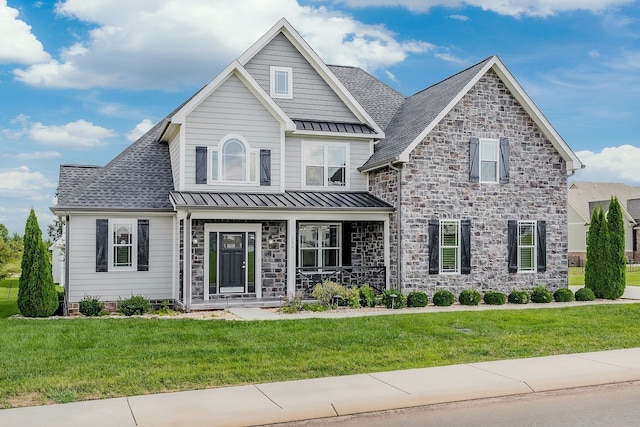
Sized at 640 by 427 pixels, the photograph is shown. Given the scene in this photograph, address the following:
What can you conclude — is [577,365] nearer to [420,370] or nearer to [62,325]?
[420,370]

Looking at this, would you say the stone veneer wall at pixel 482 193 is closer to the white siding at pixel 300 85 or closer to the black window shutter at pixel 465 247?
the black window shutter at pixel 465 247

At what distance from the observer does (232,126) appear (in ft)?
62.4

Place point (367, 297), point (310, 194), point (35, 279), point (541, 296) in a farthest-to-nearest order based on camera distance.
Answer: point (310, 194) → point (541, 296) → point (367, 297) → point (35, 279)

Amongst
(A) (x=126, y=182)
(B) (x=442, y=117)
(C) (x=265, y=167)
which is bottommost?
(A) (x=126, y=182)

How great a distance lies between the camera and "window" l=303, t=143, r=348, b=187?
2055cm

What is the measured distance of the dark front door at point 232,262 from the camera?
1925 centimetres

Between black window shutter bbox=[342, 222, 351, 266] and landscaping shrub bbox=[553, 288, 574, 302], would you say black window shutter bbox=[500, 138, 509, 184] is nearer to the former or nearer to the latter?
landscaping shrub bbox=[553, 288, 574, 302]

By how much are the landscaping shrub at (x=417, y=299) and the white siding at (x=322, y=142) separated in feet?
14.2

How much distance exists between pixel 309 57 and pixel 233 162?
4364 mm

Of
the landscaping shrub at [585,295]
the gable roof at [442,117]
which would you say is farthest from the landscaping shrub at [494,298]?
the gable roof at [442,117]

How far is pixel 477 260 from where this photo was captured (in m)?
20.1

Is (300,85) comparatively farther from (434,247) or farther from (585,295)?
(585,295)

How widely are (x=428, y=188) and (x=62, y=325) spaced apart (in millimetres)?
10805

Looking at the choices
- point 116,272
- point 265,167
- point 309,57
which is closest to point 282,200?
point 265,167
